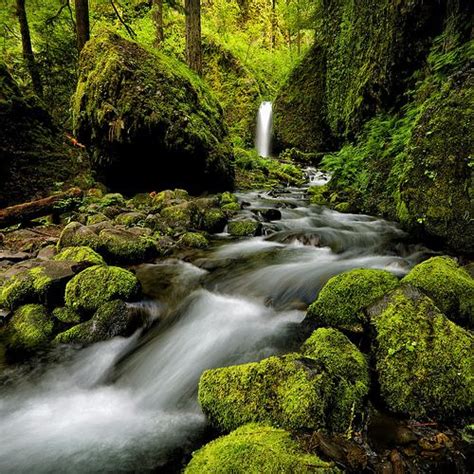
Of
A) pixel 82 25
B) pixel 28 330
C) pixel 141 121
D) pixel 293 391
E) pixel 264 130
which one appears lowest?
pixel 28 330

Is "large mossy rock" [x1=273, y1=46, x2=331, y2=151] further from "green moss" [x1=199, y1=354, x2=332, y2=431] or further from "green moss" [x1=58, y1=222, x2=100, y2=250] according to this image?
"green moss" [x1=199, y1=354, x2=332, y2=431]

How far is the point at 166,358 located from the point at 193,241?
2.98m

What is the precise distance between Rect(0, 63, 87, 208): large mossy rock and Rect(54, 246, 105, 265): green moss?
4.00 meters

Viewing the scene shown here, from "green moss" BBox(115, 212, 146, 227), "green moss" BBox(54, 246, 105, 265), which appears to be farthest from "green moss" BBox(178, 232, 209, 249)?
"green moss" BBox(54, 246, 105, 265)

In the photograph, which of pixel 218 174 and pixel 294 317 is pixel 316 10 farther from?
pixel 294 317

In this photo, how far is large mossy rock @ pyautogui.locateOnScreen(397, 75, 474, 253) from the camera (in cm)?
467

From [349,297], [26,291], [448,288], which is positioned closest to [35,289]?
[26,291]

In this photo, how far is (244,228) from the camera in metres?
7.03

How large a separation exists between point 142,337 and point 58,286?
44.9 inches

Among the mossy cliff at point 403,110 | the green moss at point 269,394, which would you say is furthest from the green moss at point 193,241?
the green moss at point 269,394

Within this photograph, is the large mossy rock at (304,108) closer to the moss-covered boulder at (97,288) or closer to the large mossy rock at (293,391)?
the moss-covered boulder at (97,288)

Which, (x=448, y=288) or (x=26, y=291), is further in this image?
(x=26, y=291)

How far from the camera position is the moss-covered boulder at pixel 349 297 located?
3.22 meters

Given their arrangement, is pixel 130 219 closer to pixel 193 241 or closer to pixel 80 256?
pixel 193 241
